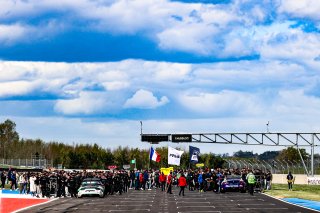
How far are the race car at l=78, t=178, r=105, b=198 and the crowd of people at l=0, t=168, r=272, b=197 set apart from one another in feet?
5.11

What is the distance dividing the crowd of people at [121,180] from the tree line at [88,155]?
222 ft

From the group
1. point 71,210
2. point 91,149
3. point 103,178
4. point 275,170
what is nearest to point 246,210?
point 71,210

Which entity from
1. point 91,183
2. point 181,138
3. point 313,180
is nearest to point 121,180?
point 91,183

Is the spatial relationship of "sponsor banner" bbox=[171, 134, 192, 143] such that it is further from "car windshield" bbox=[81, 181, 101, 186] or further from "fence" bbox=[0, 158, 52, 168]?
"car windshield" bbox=[81, 181, 101, 186]

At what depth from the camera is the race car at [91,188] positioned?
4206 cm

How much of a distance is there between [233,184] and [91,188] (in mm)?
11066

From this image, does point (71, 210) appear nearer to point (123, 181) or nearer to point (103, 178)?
point (103, 178)

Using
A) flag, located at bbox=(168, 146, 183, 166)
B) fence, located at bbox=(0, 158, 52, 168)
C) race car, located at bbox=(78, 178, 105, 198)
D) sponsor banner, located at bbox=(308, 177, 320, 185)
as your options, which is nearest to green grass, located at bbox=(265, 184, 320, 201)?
race car, located at bbox=(78, 178, 105, 198)

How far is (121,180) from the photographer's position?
162 ft

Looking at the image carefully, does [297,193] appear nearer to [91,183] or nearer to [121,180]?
[121,180]

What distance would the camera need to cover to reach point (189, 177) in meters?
54.9

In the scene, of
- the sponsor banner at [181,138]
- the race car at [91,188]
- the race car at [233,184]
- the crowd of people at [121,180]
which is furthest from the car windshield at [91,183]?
the sponsor banner at [181,138]

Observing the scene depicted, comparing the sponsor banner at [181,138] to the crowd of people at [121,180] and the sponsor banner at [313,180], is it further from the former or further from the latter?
the sponsor banner at [313,180]

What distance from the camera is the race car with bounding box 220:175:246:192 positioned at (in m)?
Answer: 48.3
